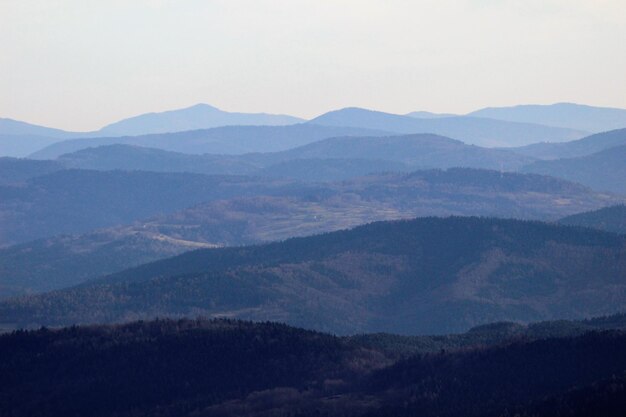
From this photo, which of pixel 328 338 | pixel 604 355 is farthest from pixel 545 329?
pixel 604 355

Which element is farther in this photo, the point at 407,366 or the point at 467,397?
the point at 407,366

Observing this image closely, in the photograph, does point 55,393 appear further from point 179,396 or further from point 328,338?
point 328,338

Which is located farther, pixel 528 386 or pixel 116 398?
pixel 116 398

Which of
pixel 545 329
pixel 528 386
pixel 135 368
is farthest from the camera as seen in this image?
pixel 545 329

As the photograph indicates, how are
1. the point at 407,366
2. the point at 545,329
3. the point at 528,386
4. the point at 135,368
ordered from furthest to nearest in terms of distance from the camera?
the point at 545,329
the point at 135,368
the point at 407,366
the point at 528,386

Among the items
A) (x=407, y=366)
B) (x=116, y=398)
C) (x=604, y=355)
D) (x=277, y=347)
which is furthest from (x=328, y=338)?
(x=604, y=355)

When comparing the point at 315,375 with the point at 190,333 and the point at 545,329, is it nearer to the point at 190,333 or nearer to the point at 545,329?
the point at 190,333
